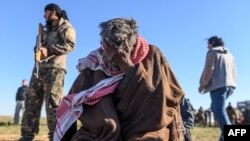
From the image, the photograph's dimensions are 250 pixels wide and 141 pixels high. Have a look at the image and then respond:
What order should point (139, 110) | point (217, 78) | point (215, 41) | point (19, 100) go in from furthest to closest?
1. point (19, 100)
2. point (215, 41)
3. point (217, 78)
4. point (139, 110)

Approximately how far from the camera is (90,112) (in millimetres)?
3725

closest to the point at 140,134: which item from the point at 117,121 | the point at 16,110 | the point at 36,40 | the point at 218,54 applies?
the point at 117,121

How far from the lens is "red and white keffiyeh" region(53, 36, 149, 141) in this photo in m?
3.72

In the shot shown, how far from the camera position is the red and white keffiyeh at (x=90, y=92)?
147 inches

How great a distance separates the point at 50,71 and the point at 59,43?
406mm

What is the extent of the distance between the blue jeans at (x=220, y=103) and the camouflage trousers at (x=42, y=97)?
237 cm

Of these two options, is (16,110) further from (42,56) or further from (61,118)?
(61,118)

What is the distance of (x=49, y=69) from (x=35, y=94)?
408 mm

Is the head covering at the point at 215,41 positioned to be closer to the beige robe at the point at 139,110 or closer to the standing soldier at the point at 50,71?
the standing soldier at the point at 50,71

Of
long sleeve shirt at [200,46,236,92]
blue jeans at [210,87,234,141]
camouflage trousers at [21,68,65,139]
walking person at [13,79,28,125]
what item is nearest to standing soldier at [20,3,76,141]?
camouflage trousers at [21,68,65,139]

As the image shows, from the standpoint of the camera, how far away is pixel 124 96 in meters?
3.72

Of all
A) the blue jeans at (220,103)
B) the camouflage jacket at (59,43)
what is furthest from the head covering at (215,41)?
the camouflage jacket at (59,43)

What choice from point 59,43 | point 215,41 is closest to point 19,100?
point 215,41

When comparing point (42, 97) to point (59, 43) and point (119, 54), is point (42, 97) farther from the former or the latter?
point (119, 54)
